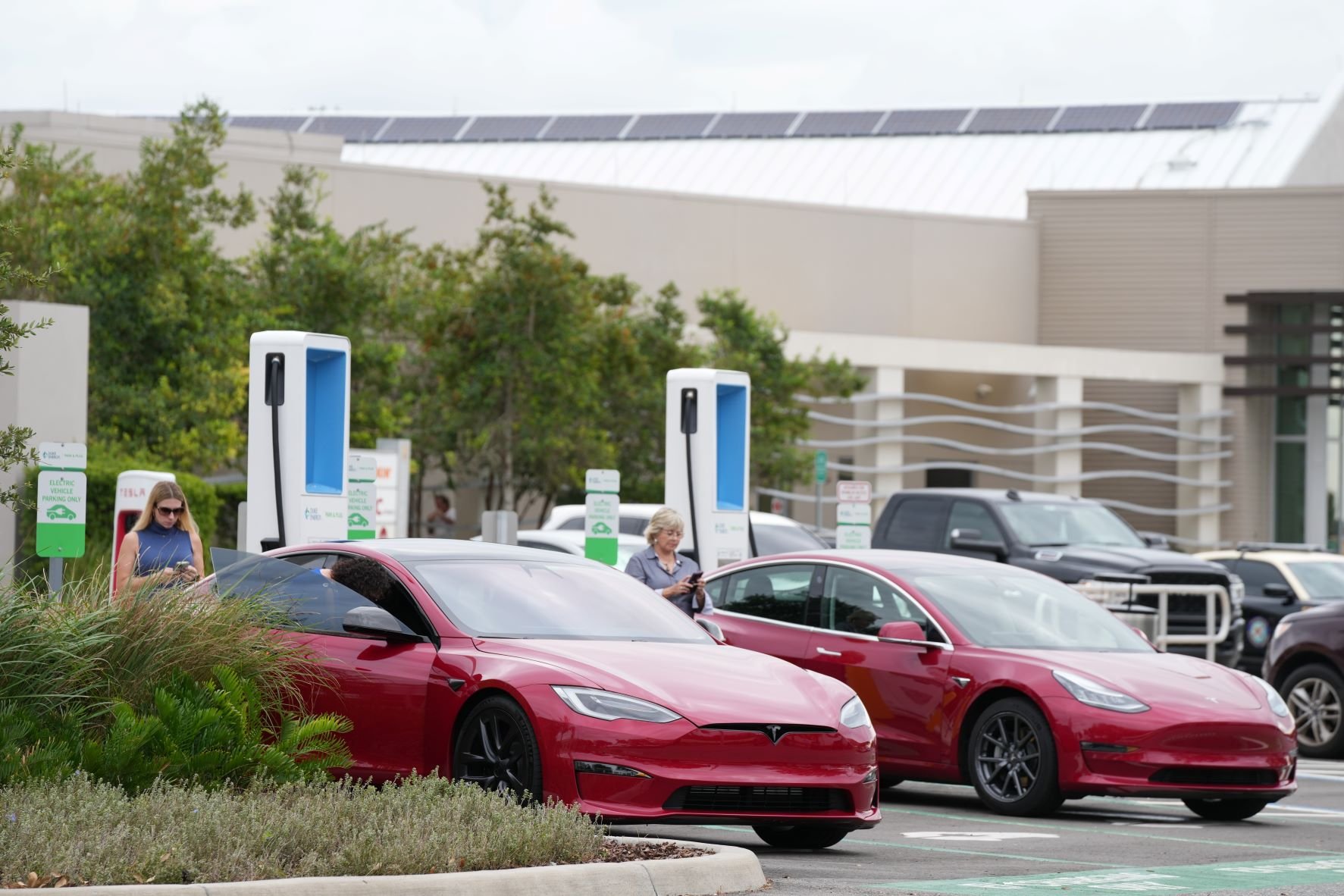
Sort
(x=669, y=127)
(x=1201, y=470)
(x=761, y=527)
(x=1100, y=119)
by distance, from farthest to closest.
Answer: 1. (x=669, y=127)
2. (x=1100, y=119)
3. (x=1201, y=470)
4. (x=761, y=527)

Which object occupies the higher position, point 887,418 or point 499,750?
point 887,418

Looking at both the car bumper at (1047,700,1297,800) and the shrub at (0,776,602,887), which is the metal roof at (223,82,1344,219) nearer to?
the car bumper at (1047,700,1297,800)

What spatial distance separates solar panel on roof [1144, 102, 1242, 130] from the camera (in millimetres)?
57656

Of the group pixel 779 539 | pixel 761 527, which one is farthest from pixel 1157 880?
pixel 761 527

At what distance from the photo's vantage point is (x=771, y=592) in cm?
1358

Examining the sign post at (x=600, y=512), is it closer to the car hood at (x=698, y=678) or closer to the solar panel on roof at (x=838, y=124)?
the car hood at (x=698, y=678)

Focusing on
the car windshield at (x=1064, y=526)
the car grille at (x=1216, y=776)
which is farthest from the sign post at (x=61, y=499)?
the car windshield at (x=1064, y=526)

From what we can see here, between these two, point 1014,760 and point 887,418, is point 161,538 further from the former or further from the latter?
point 887,418

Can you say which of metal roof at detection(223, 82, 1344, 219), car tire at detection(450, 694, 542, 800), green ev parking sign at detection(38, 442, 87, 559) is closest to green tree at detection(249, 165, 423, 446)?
green ev parking sign at detection(38, 442, 87, 559)

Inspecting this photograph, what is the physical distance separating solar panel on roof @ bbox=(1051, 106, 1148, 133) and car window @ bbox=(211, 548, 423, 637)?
51179 millimetres

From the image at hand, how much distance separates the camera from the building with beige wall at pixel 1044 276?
47.5 metres

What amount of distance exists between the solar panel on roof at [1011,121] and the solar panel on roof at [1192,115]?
300 cm

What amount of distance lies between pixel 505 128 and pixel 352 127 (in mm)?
5356

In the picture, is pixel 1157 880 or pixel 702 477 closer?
pixel 1157 880
